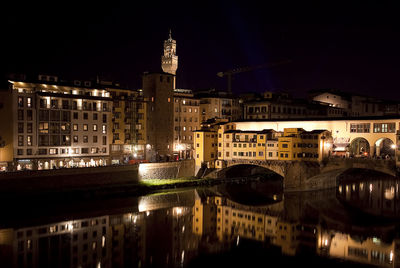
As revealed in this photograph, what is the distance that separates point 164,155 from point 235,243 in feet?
86.1

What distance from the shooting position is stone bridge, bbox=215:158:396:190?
35.5 metres

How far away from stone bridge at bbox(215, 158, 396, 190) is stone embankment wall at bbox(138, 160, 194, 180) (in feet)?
28.4

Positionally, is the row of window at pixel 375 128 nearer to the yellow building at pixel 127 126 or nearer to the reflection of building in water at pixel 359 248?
the reflection of building in water at pixel 359 248

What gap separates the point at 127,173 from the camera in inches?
1583

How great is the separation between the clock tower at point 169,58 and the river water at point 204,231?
3469 cm

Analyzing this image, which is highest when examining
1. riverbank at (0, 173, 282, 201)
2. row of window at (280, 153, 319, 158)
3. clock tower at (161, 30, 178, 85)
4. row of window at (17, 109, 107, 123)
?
clock tower at (161, 30, 178, 85)

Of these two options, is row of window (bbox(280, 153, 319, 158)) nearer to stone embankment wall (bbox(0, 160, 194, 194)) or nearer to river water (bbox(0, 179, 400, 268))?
river water (bbox(0, 179, 400, 268))

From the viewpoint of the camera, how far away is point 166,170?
43.7m

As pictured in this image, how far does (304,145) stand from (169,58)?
3644 cm

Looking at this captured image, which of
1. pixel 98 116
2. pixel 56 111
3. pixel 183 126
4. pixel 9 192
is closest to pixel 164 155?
pixel 183 126

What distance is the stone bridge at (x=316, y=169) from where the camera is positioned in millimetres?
35500

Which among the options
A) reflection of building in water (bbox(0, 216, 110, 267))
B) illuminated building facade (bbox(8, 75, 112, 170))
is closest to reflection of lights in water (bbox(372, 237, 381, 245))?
reflection of building in water (bbox(0, 216, 110, 267))

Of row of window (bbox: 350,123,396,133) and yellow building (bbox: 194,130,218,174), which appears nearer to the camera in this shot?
row of window (bbox: 350,123,396,133)

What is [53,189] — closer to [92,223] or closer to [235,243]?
[92,223]
